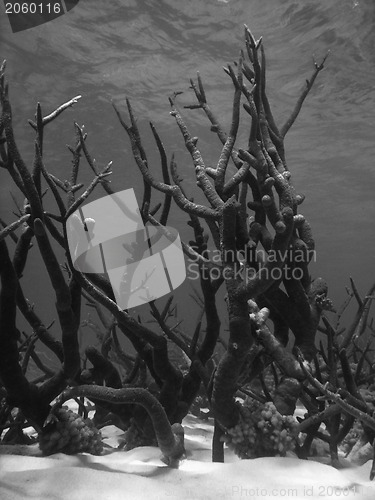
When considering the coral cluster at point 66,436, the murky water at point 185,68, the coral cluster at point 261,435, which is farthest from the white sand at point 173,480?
the murky water at point 185,68

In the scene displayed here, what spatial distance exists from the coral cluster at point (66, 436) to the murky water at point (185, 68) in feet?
33.9

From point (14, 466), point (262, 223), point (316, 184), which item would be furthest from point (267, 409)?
A: point (316, 184)

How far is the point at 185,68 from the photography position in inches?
500

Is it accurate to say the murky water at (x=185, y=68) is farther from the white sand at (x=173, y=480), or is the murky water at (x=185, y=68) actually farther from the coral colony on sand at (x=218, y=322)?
the white sand at (x=173, y=480)

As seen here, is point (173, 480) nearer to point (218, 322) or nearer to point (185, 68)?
point (218, 322)

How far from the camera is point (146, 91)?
45.7 feet

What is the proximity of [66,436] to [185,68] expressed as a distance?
41.2ft

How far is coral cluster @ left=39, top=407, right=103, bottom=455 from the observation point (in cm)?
287

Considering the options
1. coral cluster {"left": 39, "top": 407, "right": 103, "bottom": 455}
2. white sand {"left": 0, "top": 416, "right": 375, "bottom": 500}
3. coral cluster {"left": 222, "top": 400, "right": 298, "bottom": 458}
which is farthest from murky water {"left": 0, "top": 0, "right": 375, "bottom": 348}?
white sand {"left": 0, "top": 416, "right": 375, "bottom": 500}

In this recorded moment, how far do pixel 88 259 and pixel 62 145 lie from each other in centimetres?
1635

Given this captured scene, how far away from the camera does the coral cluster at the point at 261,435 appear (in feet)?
9.29

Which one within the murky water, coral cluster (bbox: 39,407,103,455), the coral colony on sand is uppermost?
the murky water

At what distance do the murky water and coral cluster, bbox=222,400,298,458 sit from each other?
35.0ft

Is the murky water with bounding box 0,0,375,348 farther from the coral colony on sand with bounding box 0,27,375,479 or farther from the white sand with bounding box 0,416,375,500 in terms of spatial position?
the white sand with bounding box 0,416,375,500
